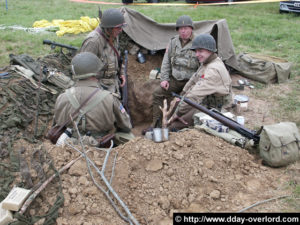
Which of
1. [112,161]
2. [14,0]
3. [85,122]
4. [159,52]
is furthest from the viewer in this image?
[14,0]

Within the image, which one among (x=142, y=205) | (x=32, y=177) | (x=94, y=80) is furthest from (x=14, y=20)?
(x=142, y=205)

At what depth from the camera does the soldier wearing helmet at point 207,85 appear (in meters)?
4.43

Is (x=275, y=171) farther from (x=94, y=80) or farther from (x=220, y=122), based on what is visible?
(x=94, y=80)

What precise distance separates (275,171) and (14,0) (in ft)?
58.6

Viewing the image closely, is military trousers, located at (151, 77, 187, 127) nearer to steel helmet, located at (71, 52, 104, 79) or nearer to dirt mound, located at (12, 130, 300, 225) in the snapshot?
dirt mound, located at (12, 130, 300, 225)

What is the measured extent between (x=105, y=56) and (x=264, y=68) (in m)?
3.70

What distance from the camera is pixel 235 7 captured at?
13445 mm

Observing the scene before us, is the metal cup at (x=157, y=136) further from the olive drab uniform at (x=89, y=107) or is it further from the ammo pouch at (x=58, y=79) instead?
the ammo pouch at (x=58, y=79)

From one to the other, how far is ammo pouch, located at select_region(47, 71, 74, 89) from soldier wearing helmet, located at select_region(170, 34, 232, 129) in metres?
2.51

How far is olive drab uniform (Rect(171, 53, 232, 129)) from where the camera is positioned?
442cm

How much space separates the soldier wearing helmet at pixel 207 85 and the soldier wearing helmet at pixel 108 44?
1447 mm

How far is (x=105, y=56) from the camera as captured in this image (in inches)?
209

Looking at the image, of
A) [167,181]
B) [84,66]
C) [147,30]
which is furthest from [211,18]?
[167,181]

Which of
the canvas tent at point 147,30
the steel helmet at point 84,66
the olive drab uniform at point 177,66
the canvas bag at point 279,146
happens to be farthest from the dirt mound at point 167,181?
the canvas tent at point 147,30
